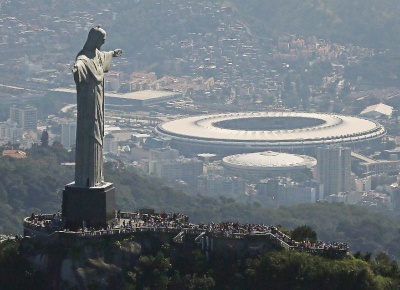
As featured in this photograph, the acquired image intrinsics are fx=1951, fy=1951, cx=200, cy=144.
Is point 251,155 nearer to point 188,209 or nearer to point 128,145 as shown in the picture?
point 128,145

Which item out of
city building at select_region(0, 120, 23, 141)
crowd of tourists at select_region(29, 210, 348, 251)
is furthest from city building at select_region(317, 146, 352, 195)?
crowd of tourists at select_region(29, 210, 348, 251)

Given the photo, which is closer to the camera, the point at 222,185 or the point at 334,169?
the point at 222,185

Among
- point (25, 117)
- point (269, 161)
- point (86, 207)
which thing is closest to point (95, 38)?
point (86, 207)

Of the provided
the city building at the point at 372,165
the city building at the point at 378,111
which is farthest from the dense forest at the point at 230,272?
the city building at the point at 378,111

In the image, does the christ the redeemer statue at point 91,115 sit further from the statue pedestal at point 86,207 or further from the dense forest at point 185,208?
the dense forest at point 185,208

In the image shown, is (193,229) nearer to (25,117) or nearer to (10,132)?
(10,132)

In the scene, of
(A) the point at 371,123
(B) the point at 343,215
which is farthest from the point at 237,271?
(A) the point at 371,123
